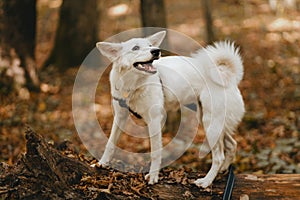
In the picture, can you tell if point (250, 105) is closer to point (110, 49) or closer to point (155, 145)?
point (155, 145)

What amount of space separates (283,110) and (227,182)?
3.84 metres

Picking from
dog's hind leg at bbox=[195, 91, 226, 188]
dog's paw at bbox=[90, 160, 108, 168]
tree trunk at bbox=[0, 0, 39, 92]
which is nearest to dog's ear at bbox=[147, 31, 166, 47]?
dog's hind leg at bbox=[195, 91, 226, 188]

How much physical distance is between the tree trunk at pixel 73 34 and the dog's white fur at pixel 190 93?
5763mm

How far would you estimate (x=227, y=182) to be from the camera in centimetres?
388

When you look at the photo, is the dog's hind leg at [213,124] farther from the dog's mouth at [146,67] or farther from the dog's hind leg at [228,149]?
the dog's mouth at [146,67]

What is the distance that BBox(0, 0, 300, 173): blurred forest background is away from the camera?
20.3ft

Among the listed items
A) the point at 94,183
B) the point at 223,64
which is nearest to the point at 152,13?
the point at 223,64

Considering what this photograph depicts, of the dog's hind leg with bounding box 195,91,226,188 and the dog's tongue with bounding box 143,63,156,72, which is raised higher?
the dog's tongue with bounding box 143,63,156,72

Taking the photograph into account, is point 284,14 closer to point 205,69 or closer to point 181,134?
point 181,134

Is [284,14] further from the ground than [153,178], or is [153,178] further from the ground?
[284,14]

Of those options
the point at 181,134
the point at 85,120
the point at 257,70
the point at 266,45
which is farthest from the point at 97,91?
the point at 266,45

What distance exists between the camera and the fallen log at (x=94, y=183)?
11.6ft

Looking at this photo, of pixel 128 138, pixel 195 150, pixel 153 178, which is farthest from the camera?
pixel 128 138

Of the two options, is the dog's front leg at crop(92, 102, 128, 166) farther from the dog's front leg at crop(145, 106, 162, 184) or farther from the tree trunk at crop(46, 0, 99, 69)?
the tree trunk at crop(46, 0, 99, 69)
